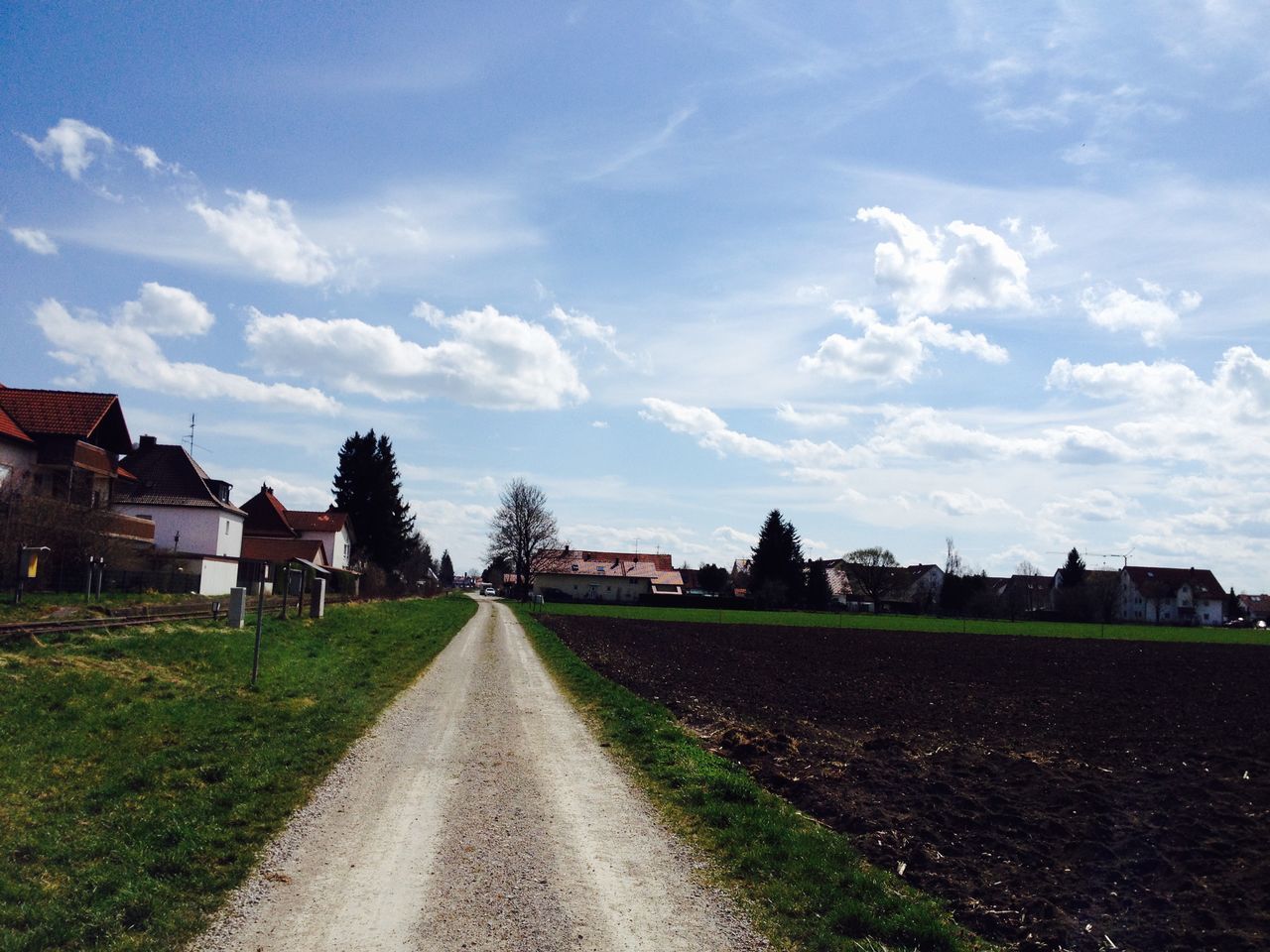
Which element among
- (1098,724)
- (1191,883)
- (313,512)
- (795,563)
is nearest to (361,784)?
(1191,883)

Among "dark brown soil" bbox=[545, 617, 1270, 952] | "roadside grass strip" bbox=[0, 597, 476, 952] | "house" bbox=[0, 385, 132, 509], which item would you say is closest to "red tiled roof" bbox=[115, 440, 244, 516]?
"house" bbox=[0, 385, 132, 509]

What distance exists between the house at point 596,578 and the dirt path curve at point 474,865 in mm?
108900

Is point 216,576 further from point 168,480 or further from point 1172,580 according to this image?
point 1172,580

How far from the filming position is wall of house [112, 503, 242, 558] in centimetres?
5147

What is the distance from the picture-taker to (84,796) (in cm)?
888

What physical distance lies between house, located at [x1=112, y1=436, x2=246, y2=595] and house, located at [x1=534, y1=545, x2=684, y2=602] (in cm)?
6803

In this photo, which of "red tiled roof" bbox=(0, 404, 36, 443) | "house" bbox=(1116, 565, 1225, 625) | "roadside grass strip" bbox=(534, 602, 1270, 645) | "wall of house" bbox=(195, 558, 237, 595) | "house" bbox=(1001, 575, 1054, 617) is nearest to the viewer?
"red tiled roof" bbox=(0, 404, 36, 443)

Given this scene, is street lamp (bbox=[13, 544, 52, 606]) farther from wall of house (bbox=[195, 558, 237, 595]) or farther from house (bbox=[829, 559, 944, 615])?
house (bbox=[829, 559, 944, 615])

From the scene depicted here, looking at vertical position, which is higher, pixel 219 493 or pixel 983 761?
pixel 219 493

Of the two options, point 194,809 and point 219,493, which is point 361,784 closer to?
point 194,809

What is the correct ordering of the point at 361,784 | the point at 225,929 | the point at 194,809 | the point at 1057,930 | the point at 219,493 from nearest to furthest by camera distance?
1. the point at 225,929
2. the point at 1057,930
3. the point at 194,809
4. the point at 361,784
5. the point at 219,493

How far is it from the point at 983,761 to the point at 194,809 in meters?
10.7

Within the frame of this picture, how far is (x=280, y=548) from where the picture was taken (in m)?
71.9

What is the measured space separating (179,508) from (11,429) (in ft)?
41.8
